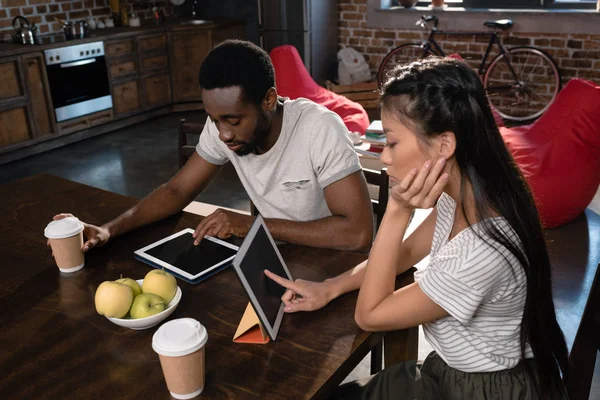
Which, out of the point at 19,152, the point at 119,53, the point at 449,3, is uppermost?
the point at 449,3

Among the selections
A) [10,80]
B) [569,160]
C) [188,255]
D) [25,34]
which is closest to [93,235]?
[188,255]

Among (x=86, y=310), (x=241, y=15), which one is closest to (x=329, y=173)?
(x=86, y=310)

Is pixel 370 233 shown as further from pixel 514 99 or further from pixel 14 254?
pixel 514 99

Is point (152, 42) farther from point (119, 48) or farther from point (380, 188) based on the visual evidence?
point (380, 188)

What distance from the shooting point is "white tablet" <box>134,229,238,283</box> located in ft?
4.73

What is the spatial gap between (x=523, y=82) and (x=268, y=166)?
4.53m

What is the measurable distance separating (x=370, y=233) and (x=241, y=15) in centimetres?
556

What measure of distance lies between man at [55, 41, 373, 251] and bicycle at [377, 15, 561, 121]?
426cm

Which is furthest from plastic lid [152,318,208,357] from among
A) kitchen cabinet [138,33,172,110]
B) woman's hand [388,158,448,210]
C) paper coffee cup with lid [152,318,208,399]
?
kitchen cabinet [138,33,172,110]

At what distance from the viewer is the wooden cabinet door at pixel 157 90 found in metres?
6.01

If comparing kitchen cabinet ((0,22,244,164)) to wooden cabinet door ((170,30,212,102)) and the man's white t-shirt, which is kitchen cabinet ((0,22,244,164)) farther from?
the man's white t-shirt

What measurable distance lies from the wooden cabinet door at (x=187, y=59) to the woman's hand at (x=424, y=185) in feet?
17.4

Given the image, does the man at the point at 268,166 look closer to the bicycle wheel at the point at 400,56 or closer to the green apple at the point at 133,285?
the green apple at the point at 133,285

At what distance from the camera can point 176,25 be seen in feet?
20.0
